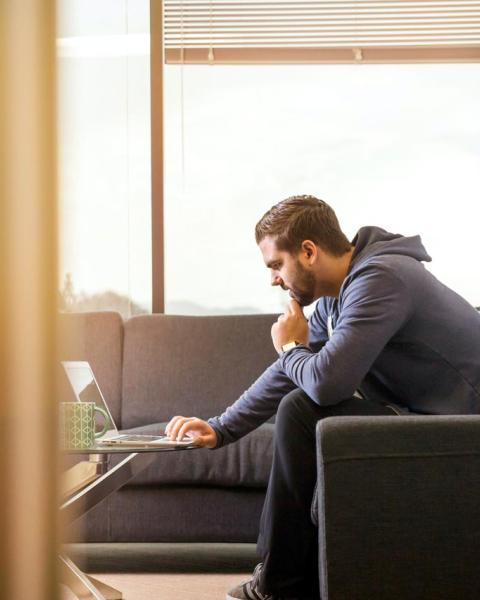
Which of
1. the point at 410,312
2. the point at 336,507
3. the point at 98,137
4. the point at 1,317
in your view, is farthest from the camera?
the point at 98,137

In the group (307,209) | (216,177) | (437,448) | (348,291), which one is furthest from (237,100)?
(437,448)

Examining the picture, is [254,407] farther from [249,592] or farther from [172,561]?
[172,561]

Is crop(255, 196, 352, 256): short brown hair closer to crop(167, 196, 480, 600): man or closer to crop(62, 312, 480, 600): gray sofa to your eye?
crop(167, 196, 480, 600): man

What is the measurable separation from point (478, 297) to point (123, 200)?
1.43m

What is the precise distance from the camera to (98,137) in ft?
11.0

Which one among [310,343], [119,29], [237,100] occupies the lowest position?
[310,343]

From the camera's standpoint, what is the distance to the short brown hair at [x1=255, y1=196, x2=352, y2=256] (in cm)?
189

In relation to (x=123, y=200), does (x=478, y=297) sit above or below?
below

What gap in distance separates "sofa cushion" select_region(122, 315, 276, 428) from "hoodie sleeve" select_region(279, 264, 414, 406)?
1176 millimetres

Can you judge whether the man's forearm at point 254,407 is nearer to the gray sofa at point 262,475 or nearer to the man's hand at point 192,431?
the man's hand at point 192,431

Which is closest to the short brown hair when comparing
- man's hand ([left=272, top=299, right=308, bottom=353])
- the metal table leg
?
man's hand ([left=272, top=299, right=308, bottom=353])

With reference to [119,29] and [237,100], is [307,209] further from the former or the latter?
[119,29]

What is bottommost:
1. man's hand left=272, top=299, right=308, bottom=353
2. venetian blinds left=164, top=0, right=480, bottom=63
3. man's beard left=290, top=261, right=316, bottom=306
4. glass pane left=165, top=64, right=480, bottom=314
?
man's hand left=272, top=299, right=308, bottom=353

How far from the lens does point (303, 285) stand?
75.4 inches
